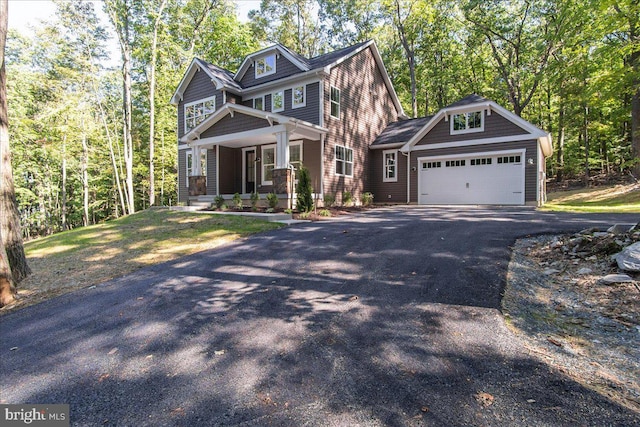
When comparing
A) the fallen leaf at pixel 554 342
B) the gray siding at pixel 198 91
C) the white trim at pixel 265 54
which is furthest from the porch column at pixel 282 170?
the fallen leaf at pixel 554 342

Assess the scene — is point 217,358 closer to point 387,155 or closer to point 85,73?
point 387,155

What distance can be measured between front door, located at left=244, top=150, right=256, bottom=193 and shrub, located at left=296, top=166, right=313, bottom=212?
573cm

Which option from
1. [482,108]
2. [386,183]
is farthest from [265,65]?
[482,108]

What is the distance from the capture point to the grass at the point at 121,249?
5891 mm

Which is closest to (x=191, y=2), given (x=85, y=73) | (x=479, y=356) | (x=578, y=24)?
(x=85, y=73)

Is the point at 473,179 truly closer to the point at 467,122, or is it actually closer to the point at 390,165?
the point at 467,122

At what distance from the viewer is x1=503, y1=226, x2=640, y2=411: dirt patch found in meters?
2.36

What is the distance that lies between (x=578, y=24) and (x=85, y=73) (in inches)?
1059

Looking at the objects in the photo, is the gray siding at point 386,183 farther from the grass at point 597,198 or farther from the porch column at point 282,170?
the porch column at point 282,170

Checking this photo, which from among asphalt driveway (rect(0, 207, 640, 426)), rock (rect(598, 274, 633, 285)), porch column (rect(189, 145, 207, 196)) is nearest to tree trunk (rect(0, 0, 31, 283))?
asphalt driveway (rect(0, 207, 640, 426))

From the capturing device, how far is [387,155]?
56.4 feet

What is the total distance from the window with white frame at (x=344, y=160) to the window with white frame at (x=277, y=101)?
3463mm

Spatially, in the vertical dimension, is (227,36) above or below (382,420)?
above

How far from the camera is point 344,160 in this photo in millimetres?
15344
